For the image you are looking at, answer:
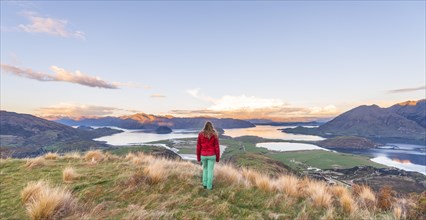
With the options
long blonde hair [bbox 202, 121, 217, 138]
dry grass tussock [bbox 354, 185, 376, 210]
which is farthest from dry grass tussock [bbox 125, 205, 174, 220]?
dry grass tussock [bbox 354, 185, 376, 210]

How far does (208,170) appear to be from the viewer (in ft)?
34.4

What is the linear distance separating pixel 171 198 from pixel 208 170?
75.9 inches

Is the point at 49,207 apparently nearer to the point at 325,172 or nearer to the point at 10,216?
the point at 10,216

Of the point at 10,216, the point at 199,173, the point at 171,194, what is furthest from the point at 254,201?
the point at 10,216

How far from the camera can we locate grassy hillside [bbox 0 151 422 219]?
7.63m

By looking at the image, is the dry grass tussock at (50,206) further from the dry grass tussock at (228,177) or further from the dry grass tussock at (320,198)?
the dry grass tussock at (320,198)

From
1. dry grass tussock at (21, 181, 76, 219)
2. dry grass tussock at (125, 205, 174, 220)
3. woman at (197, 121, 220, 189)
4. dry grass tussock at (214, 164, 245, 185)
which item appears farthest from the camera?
dry grass tussock at (214, 164, 245, 185)

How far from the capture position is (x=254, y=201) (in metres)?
9.76

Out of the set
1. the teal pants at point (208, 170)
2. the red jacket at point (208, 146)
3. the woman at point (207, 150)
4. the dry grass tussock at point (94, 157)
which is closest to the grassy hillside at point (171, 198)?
the teal pants at point (208, 170)

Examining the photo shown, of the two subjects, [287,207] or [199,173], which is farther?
[199,173]

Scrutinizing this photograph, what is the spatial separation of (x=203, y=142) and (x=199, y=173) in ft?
8.30

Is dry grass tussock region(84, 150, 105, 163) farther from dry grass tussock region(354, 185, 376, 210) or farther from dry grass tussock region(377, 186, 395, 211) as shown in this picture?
dry grass tussock region(377, 186, 395, 211)

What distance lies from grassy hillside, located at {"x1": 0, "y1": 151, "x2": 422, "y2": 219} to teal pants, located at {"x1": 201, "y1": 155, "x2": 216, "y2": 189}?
1.04 ft

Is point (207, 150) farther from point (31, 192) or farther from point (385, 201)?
point (385, 201)
